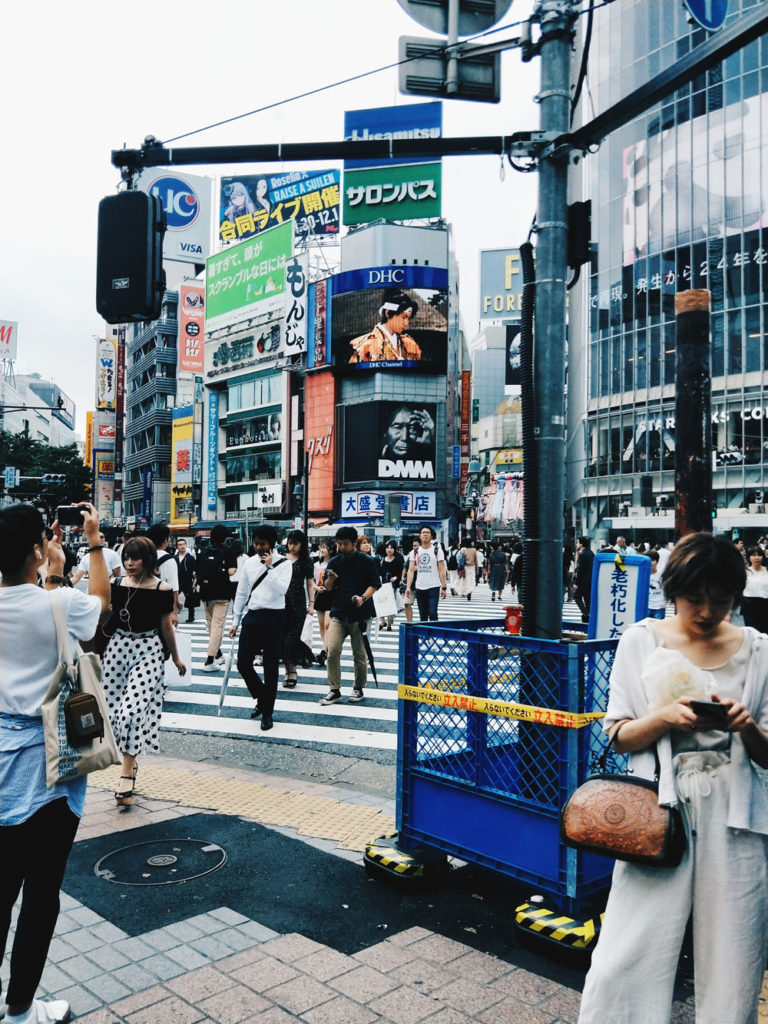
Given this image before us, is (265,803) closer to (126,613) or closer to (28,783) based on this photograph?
(126,613)

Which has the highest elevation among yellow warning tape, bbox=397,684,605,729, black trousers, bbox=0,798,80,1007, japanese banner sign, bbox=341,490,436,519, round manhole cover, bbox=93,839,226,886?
japanese banner sign, bbox=341,490,436,519

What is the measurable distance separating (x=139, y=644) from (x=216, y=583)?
5373 millimetres

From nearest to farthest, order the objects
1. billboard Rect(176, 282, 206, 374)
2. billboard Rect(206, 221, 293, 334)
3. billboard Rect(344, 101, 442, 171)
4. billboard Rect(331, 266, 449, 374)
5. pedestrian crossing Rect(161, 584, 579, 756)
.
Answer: pedestrian crossing Rect(161, 584, 579, 756)
billboard Rect(344, 101, 442, 171)
billboard Rect(331, 266, 449, 374)
billboard Rect(206, 221, 293, 334)
billboard Rect(176, 282, 206, 374)

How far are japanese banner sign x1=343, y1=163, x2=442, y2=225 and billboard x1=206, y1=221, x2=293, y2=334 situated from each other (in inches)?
270

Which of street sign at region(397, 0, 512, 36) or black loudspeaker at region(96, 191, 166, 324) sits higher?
street sign at region(397, 0, 512, 36)

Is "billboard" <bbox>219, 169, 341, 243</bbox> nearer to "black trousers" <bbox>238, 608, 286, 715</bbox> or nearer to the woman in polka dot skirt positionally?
"black trousers" <bbox>238, 608, 286, 715</bbox>

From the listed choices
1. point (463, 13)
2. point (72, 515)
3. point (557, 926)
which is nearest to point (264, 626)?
point (72, 515)

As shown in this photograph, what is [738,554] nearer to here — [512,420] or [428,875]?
[428,875]

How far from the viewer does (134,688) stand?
5746 mm

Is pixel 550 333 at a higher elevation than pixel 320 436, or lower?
lower

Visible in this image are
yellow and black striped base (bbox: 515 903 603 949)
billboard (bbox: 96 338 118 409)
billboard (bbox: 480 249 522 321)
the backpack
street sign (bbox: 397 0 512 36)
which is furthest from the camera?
billboard (bbox: 96 338 118 409)

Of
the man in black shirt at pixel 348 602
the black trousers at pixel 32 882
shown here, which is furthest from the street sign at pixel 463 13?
the black trousers at pixel 32 882

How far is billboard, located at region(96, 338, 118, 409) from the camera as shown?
3359 inches

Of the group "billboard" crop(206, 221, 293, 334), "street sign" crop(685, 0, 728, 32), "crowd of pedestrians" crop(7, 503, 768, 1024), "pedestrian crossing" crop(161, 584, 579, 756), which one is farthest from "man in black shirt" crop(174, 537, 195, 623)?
"billboard" crop(206, 221, 293, 334)
